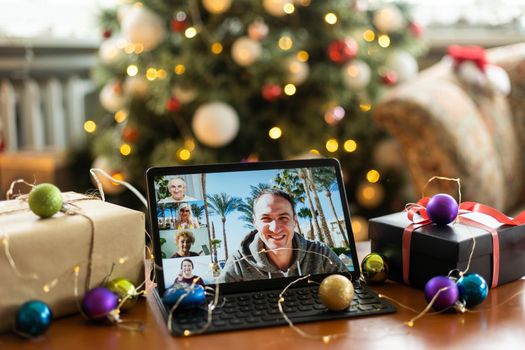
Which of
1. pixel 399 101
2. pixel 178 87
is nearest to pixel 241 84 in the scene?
pixel 178 87

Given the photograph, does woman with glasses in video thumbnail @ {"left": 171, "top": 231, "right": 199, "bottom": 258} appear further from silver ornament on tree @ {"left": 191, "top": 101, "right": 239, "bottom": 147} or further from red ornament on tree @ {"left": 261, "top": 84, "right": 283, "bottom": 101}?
red ornament on tree @ {"left": 261, "top": 84, "right": 283, "bottom": 101}

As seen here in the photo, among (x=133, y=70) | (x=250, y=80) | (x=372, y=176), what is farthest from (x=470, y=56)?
(x=133, y=70)

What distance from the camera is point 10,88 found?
105 inches

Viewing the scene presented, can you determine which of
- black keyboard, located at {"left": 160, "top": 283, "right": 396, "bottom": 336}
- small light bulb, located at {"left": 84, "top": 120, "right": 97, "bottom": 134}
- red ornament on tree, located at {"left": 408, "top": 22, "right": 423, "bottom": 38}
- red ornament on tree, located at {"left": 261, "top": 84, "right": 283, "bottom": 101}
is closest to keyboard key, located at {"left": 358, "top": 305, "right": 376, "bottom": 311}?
black keyboard, located at {"left": 160, "top": 283, "right": 396, "bottom": 336}

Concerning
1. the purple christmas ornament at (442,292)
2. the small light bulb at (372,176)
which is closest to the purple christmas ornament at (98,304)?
the purple christmas ornament at (442,292)

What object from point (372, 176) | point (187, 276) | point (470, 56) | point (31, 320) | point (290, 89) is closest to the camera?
point (31, 320)

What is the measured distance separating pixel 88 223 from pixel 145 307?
4.9 inches

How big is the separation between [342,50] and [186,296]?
171 centimetres

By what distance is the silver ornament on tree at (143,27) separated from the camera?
2.17m

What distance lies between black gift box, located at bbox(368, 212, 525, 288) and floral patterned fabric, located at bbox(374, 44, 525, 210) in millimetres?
881

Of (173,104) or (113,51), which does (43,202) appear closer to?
(173,104)

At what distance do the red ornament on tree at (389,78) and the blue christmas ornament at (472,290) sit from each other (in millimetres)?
1761

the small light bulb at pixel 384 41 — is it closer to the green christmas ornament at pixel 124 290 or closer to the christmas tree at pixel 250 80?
the christmas tree at pixel 250 80

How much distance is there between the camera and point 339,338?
681 mm
